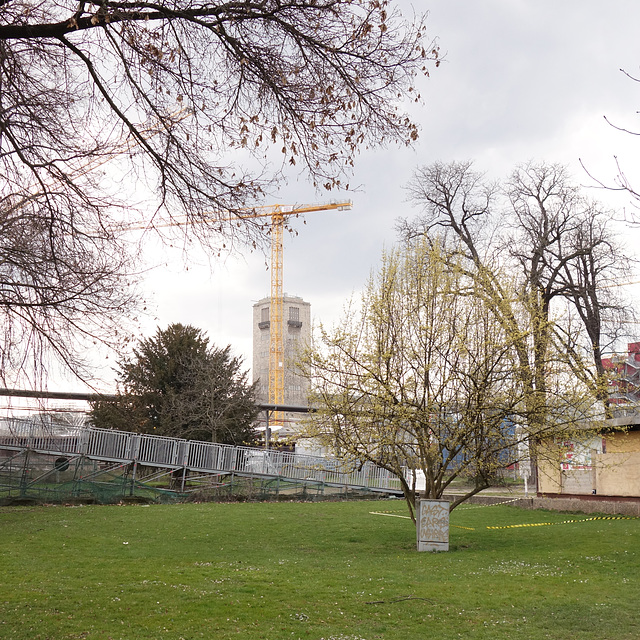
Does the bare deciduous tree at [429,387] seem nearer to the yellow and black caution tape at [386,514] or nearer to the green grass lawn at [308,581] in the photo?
the green grass lawn at [308,581]

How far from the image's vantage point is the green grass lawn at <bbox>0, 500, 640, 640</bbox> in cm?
780

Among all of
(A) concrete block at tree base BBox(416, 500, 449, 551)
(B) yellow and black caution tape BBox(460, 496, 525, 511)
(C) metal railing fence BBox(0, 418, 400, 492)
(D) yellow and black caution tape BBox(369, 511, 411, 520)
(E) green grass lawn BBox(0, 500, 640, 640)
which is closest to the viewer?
(E) green grass lawn BBox(0, 500, 640, 640)

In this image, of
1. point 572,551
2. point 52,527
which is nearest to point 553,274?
point 572,551

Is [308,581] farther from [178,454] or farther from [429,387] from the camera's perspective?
[178,454]

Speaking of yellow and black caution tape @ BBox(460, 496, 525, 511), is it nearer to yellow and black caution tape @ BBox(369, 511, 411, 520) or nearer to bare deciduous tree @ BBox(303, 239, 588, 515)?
yellow and black caution tape @ BBox(369, 511, 411, 520)

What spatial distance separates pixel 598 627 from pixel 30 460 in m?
21.0

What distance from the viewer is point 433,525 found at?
49.0ft

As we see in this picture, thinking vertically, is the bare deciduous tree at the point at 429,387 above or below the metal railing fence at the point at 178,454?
above

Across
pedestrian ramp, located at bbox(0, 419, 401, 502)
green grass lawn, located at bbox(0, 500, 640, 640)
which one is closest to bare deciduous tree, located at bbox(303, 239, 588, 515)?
green grass lawn, located at bbox(0, 500, 640, 640)

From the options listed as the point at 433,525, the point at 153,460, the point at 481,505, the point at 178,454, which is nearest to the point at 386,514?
the point at 481,505

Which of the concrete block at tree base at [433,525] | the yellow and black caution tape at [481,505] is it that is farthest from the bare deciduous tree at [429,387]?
the yellow and black caution tape at [481,505]

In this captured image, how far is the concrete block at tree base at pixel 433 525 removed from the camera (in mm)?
14930

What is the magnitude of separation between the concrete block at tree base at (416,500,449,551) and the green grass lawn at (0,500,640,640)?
50cm

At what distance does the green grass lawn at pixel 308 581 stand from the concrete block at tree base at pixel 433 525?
19.8 inches
